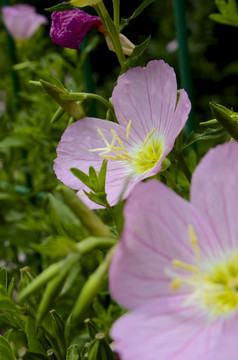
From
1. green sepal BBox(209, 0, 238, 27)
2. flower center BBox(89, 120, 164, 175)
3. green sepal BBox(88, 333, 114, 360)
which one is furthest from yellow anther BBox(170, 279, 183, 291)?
green sepal BBox(209, 0, 238, 27)

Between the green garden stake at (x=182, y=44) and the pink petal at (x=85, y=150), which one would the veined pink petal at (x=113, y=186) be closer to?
the pink petal at (x=85, y=150)

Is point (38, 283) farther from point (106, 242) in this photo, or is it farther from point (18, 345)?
point (18, 345)

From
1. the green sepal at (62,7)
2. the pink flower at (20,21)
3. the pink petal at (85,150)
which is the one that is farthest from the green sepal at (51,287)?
the pink flower at (20,21)

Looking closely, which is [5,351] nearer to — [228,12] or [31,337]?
[31,337]

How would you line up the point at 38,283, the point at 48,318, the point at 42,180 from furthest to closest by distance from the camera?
the point at 42,180 < the point at 48,318 < the point at 38,283

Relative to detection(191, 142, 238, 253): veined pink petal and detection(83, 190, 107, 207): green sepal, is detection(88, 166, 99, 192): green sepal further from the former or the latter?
detection(191, 142, 238, 253): veined pink petal

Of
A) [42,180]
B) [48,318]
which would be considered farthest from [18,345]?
[42,180]

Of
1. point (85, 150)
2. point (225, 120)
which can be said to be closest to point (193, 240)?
point (225, 120)
